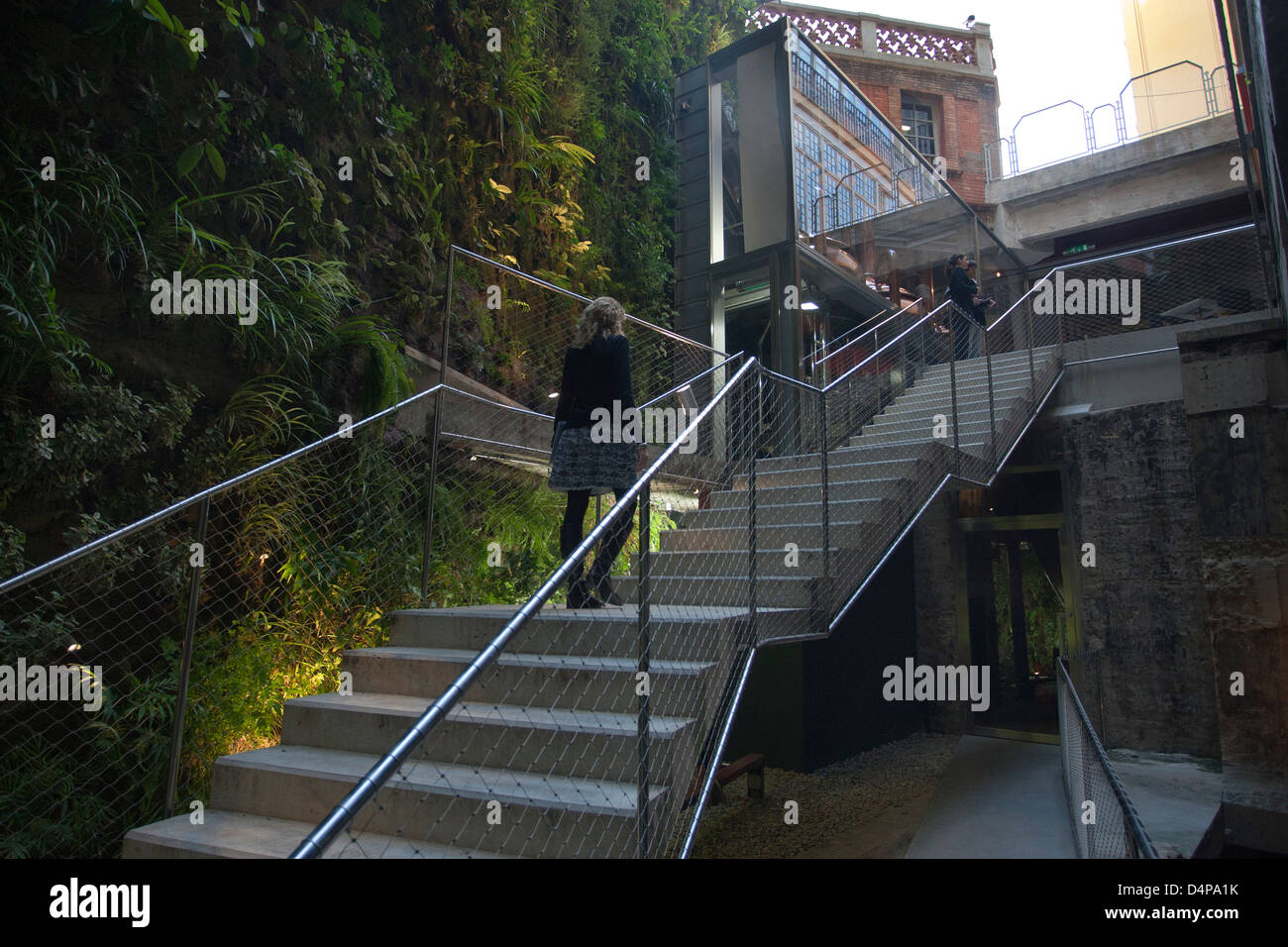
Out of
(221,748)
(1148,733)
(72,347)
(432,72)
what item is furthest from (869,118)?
(221,748)

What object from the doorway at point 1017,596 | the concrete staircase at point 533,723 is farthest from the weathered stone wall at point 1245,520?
the concrete staircase at point 533,723

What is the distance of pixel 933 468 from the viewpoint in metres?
4.55

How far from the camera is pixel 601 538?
304cm

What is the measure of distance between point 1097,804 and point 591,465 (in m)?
2.65

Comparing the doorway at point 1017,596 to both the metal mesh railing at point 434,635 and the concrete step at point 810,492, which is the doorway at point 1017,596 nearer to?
the metal mesh railing at point 434,635

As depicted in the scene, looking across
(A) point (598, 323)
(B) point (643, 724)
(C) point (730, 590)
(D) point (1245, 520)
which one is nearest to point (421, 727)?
(B) point (643, 724)

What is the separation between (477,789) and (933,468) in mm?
3361

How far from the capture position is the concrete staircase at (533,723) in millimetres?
2174

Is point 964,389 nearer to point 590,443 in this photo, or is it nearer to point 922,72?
point 590,443

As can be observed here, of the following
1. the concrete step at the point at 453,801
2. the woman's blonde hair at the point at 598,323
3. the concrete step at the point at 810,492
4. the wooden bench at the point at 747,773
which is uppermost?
the woman's blonde hair at the point at 598,323

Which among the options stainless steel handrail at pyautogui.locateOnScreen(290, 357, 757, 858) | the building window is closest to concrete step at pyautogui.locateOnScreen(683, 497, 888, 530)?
stainless steel handrail at pyautogui.locateOnScreen(290, 357, 757, 858)

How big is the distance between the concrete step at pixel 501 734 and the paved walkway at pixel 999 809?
8.71 ft
